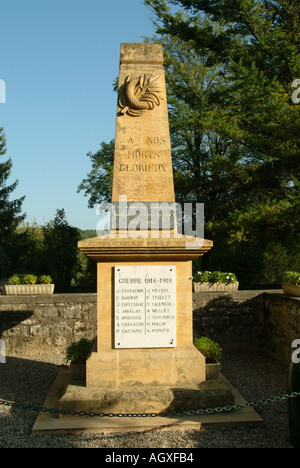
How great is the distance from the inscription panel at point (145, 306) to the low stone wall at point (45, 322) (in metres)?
3.37

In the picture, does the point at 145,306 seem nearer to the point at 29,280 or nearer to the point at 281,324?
the point at 281,324

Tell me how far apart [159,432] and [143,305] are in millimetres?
1395

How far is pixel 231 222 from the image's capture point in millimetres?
11258

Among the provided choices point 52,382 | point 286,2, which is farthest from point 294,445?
point 286,2

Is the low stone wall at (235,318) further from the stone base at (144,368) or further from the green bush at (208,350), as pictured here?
the stone base at (144,368)

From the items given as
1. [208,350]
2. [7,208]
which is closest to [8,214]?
[7,208]

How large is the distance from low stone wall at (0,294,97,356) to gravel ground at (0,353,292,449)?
106 cm

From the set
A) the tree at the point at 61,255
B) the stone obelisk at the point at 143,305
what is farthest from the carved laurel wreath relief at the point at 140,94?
the tree at the point at 61,255

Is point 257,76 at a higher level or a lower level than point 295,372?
higher

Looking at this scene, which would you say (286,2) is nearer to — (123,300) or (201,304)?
(201,304)

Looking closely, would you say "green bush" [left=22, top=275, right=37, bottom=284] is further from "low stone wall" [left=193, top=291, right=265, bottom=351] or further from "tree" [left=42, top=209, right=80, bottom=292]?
"tree" [left=42, top=209, right=80, bottom=292]

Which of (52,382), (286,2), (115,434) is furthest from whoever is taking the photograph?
(286,2)

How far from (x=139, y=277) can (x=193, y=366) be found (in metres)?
1.21

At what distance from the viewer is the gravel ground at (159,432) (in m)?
4.18
